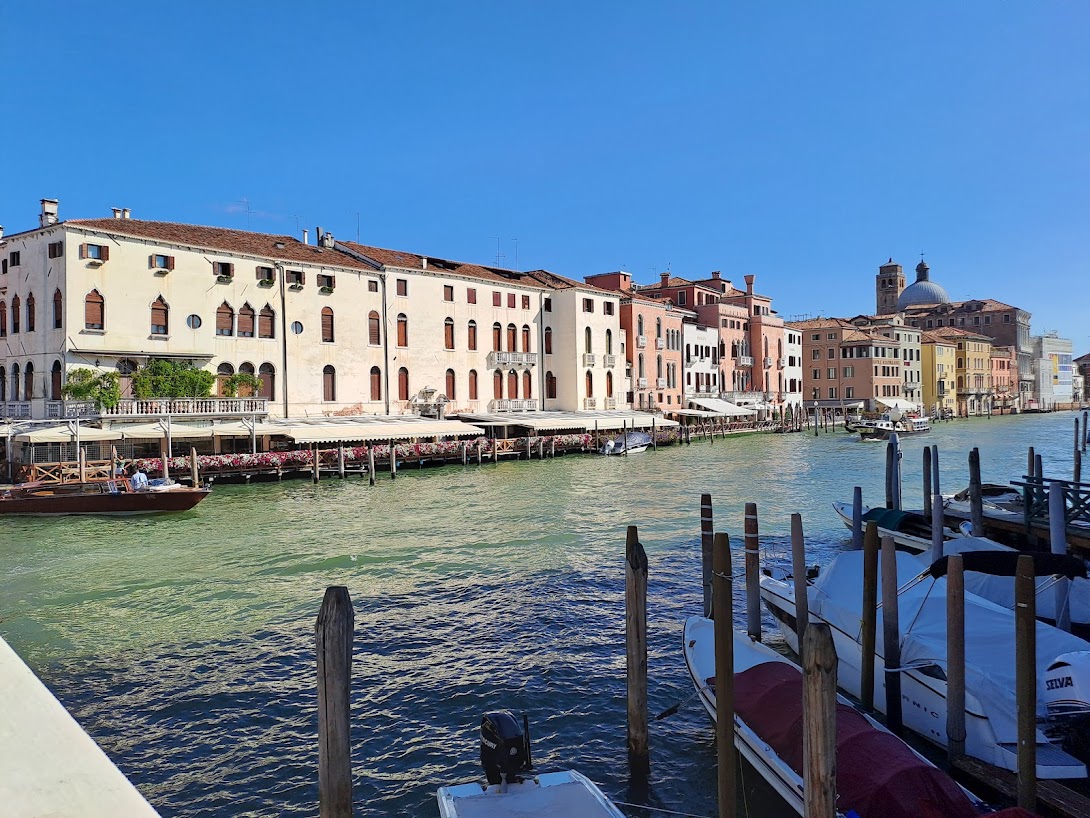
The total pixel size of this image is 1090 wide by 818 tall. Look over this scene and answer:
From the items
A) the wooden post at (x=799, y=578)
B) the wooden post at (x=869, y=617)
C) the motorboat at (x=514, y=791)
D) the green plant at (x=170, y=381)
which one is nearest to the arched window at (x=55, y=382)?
the green plant at (x=170, y=381)

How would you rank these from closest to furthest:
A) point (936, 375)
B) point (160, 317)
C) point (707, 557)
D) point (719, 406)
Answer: point (707, 557) < point (160, 317) < point (719, 406) < point (936, 375)

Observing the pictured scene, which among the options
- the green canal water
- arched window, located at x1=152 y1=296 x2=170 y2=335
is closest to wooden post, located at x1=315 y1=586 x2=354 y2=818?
the green canal water

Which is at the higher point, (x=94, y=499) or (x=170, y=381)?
(x=170, y=381)

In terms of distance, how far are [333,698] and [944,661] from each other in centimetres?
469

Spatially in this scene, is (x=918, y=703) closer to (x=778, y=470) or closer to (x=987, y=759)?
(x=987, y=759)

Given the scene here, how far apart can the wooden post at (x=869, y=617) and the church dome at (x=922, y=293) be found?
103392 mm

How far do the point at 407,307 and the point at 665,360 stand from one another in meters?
20.7

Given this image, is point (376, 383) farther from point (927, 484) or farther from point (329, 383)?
point (927, 484)

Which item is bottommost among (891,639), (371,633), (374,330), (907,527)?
(371,633)

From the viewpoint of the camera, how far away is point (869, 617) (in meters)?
6.46

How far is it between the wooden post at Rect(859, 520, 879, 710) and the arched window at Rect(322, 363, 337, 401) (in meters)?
26.7

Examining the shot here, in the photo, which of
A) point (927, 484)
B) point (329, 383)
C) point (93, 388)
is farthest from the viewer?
point (329, 383)

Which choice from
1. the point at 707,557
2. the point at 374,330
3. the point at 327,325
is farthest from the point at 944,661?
the point at 374,330

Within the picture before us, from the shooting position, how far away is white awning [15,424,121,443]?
2167 cm
